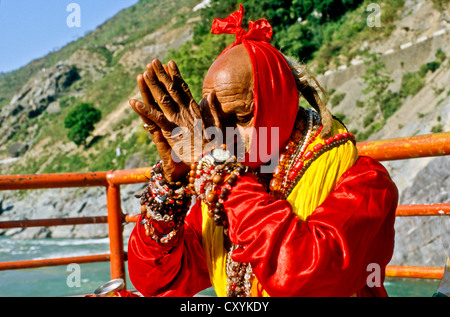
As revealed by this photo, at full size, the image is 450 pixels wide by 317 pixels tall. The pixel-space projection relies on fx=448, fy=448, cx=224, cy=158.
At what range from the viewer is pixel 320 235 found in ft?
3.96

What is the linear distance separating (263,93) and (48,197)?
46.5 meters

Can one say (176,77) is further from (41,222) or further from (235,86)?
(41,222)

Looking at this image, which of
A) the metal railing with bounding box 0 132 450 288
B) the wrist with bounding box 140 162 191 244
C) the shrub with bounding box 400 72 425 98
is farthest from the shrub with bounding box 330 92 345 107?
the wrist with bounding box 140 162 191 244

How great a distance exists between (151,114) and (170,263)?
0.64 metres

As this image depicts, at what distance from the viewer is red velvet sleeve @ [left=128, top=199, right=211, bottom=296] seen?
5.34ft

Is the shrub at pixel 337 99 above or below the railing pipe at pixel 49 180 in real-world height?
above

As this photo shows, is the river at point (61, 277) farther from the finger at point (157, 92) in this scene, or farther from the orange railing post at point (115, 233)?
the finger at point (157, 92)

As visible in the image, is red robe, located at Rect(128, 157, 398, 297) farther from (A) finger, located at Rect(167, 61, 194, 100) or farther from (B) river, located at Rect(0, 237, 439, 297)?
(B) river, located at Rect(0, 237, 439, 297)

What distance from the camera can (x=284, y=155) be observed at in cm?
149

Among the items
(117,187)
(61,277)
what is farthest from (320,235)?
(61,277)

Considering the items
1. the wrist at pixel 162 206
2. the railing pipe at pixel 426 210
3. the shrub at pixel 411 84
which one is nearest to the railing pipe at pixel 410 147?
the railing pipe at pixel 426 210

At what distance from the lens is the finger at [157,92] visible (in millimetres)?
1278

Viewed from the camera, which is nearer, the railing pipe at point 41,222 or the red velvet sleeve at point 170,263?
the red velvet sleeve at point 170,263

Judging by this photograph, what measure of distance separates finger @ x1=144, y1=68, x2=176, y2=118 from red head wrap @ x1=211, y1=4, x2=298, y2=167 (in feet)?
0.87
